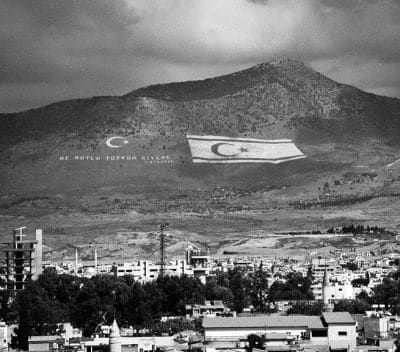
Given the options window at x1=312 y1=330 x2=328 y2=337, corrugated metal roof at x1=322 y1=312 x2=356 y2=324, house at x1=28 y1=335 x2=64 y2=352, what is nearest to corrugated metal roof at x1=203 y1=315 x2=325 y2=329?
window at x1=312 y1=330 x2=328 y2=337

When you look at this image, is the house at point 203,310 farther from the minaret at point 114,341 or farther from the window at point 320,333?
the minaret at point 114,341

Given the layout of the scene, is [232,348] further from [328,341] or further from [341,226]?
[341,226]

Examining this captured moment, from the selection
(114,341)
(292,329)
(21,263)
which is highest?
(21,263)

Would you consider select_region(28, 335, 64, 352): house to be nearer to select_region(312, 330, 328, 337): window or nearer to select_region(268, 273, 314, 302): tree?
select_region(312, 330, 328, 337): window

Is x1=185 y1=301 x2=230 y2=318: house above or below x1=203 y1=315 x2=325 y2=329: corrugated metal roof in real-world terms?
above

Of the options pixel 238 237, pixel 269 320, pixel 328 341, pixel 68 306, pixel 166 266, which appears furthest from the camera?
pixel 238 237

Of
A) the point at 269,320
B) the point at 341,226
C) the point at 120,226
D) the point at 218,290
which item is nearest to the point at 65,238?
the point at 120,226

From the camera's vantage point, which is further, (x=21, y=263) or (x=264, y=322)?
(x=21, y=263)

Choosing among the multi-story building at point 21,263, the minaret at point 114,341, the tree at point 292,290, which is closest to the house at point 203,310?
the tree at point 292,290

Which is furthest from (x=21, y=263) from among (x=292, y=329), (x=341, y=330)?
(x=341, y=330)

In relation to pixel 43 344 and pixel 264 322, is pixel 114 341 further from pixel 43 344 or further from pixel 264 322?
pixel 264 322

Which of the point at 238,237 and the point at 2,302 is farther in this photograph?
the point at 238,237
